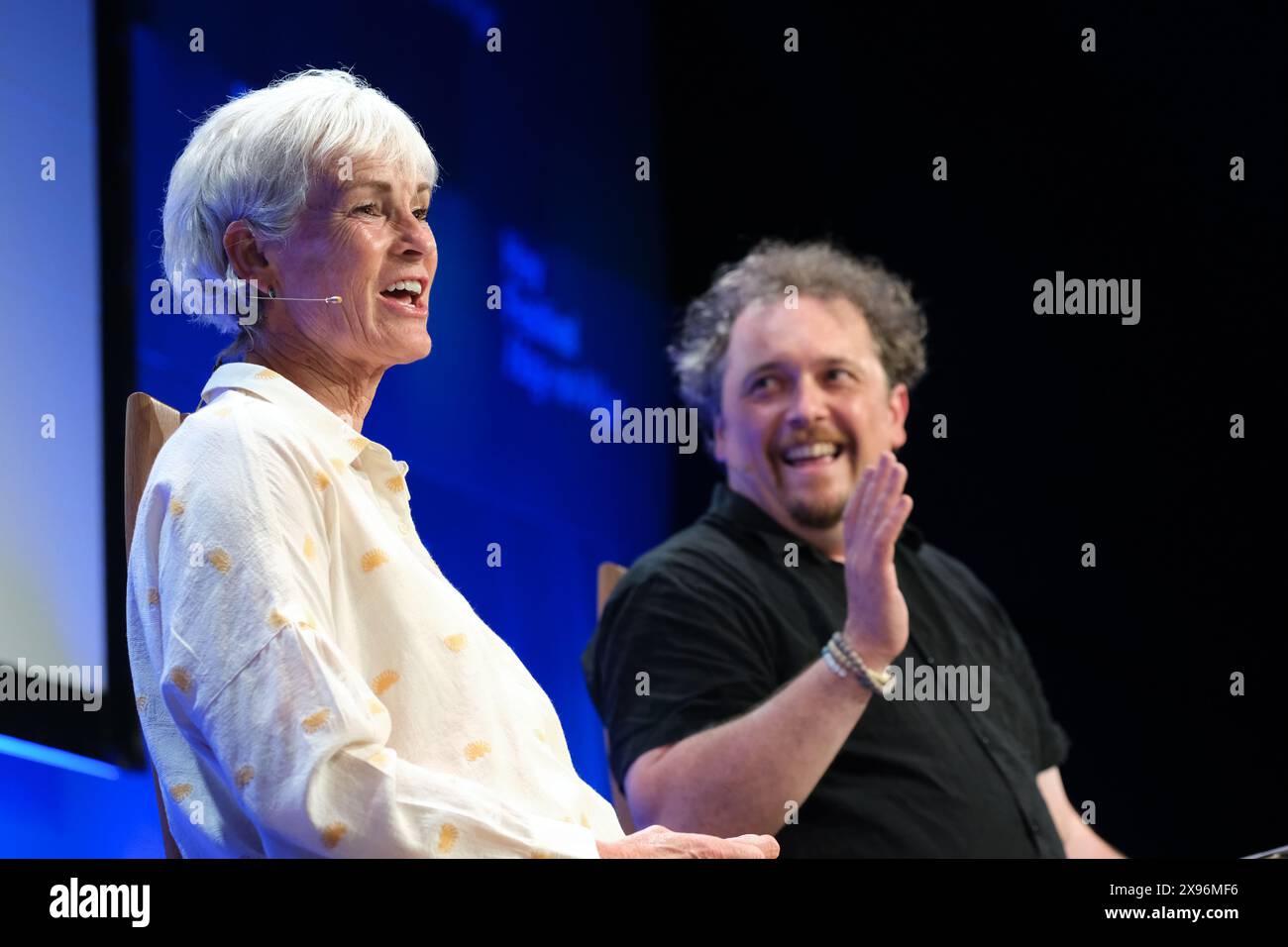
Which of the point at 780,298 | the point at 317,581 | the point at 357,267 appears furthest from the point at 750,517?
the point at 317,581

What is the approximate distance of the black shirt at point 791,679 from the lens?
86.5 inches

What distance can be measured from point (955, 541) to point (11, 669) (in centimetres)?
210

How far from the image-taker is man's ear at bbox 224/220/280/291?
1.65 metres

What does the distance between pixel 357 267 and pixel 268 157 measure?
0.14 metres

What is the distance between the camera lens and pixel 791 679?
7.62ft

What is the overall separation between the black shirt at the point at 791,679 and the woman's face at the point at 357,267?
0.75 m
